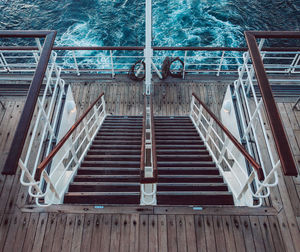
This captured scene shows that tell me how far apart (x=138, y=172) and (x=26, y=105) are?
175 centimetres

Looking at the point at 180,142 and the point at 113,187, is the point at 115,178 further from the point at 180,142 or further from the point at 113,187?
the point at 180,142

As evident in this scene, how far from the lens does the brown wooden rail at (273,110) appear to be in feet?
5.95

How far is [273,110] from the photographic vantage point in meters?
2.11

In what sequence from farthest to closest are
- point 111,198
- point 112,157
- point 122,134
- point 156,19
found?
1. point 156,19
2. point 122,134
3. point 112,157
4. point 111,198

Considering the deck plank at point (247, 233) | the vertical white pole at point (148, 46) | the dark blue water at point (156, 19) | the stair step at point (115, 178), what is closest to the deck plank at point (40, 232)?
the stair step at point (115, 178)

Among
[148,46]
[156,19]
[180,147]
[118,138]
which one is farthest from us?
[156,19]

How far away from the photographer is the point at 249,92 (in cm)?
399

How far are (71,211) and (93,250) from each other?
47cm

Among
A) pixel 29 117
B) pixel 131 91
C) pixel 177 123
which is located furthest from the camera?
pixel 131 91

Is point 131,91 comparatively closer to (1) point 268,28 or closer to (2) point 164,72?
(2) point 164,72

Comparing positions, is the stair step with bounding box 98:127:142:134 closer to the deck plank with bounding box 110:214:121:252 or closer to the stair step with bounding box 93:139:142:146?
the stair step with bounding box 93:139:142:146

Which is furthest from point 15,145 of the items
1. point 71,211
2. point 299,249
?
point 299,249

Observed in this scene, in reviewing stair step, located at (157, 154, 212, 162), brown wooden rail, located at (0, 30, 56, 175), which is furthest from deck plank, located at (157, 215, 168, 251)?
brown wooden rail, located at (0, 30, 56, 175)

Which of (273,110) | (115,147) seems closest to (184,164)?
(115,147)
